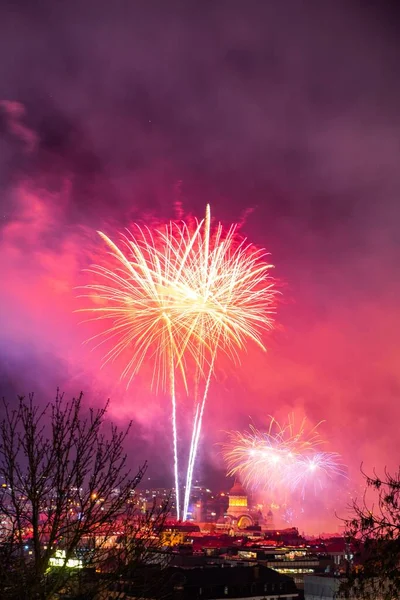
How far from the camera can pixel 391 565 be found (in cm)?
1239

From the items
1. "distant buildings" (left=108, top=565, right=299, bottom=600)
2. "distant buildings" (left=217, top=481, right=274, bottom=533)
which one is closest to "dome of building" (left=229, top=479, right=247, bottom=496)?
"distant buildings" (left=217, top=481, right=274, bottom=533)

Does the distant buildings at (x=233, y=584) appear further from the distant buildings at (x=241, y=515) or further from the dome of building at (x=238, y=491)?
the dome of building at (x=238, y=491)

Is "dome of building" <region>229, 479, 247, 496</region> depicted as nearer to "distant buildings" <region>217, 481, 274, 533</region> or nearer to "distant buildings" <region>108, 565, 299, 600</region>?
"distant buildings" <region>217, 481, 274, 533</region>

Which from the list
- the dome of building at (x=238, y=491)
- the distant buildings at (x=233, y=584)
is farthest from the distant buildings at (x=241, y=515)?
the distant buildings at (x=233, y=584)

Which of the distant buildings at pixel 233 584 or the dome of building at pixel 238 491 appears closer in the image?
the distant buildings at pixel 233 584

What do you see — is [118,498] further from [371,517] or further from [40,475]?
[371,517]

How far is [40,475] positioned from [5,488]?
0.68m

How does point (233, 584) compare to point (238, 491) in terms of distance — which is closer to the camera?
point (233, 584)

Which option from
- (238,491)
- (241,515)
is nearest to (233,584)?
(241,515)

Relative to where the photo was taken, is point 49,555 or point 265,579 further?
point 265,579

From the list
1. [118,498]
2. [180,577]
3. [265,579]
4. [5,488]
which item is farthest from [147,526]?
[265,579]

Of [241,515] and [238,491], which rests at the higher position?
[238,491]

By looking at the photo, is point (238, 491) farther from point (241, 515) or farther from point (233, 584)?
point (233, 584)

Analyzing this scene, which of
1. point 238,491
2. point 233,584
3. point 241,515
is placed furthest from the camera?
point 238,491
